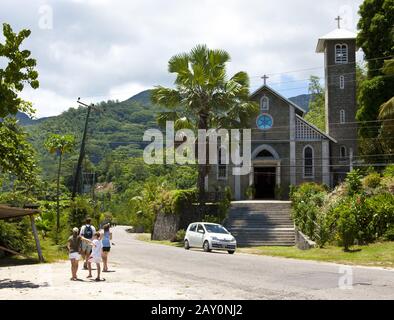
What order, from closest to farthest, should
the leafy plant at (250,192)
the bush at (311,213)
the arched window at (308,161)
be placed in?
the bush at (311,213) → the leafy plant at (250,192) → the arched window at (308,161)

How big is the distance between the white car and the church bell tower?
2088 centimetres

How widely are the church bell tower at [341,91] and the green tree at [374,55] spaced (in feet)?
3.27

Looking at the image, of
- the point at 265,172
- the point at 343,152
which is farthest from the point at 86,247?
the point at 343,152

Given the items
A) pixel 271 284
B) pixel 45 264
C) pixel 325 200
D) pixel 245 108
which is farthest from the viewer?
pixel 245 108

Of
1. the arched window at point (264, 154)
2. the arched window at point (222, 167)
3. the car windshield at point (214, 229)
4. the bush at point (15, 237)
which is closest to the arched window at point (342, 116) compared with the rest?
the arched window at point (264, 154)

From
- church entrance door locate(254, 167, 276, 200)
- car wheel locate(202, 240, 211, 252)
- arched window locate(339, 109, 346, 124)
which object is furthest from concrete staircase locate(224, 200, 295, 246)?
arched window locate(339, 109, 346, 124)

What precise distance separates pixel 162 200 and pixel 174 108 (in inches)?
299

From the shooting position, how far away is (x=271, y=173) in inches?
1724

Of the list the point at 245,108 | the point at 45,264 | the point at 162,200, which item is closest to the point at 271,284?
the point at 45,264

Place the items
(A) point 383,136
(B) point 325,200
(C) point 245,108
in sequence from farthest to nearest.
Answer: (A) point 383,136 < (C) point 245,108 < (B) point 325,200

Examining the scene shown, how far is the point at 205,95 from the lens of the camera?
1369 inches

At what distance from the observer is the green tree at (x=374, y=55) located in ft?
142

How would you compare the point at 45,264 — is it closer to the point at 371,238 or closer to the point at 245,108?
the point at 371,238

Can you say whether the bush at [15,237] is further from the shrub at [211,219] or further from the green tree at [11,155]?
the shrub at [211,219]
